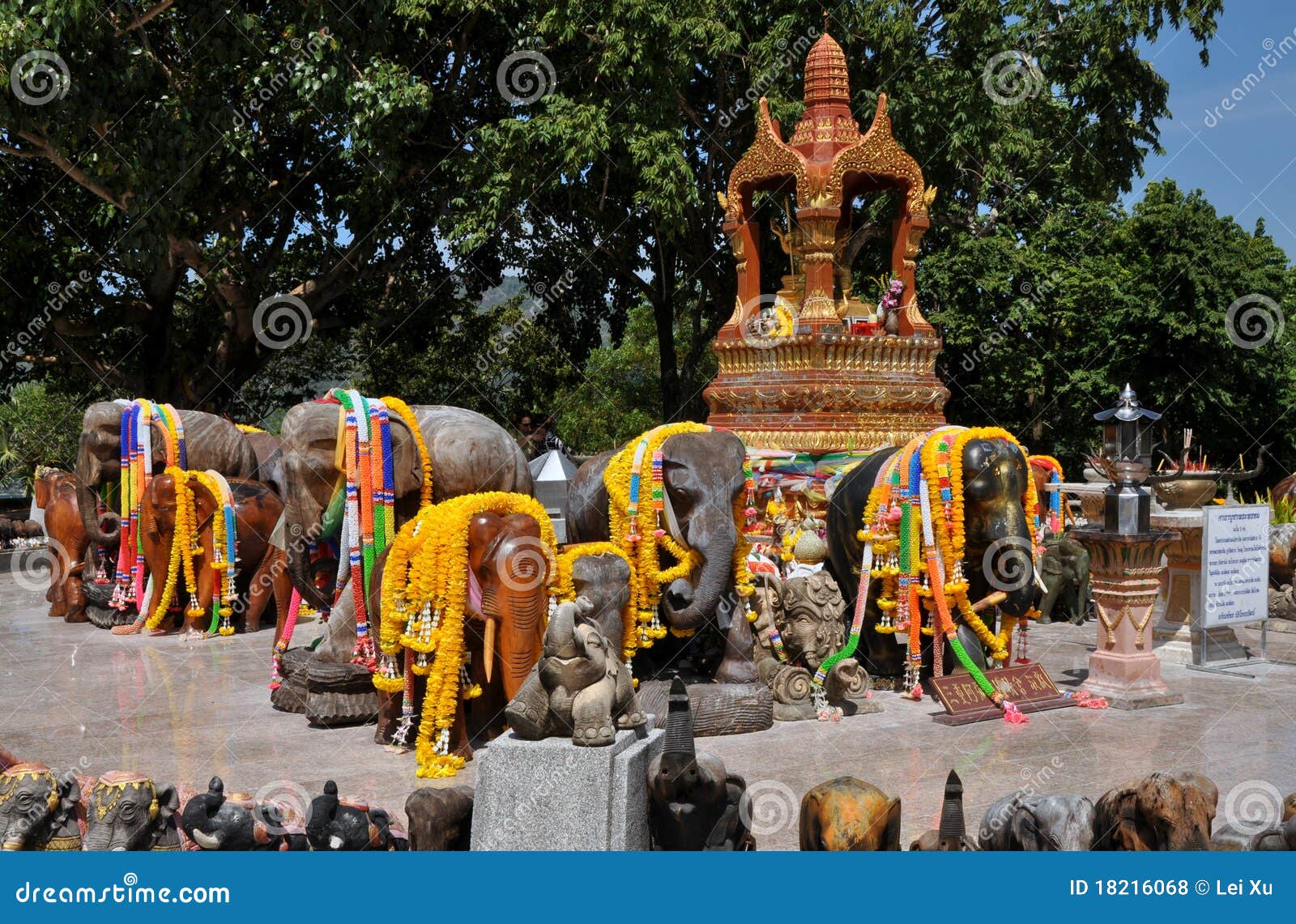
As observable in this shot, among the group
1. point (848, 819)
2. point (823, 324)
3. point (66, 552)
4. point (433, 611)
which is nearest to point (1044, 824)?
point (848, 819)

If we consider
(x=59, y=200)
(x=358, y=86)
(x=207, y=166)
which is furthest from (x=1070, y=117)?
(x=59, y=200)

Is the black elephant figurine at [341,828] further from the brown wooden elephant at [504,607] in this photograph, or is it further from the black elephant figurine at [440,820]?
the brown wooden elephant at [504,607]

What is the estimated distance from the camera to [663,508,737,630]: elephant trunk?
26.1 ft

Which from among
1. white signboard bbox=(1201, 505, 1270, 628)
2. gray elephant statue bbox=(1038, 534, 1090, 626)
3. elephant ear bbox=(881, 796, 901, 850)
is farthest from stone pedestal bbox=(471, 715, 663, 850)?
gray elephant statue bbox=(1038, 534, 1090, 626)

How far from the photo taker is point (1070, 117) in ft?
72.5

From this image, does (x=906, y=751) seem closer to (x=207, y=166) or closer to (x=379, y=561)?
(x=379, y=561)

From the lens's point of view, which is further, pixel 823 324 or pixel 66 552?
pixel 823 324

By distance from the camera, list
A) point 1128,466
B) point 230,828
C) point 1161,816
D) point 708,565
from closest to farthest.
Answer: point 1161,816
point 230,828
point 708,565
point 1128,466

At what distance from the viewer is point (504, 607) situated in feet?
22.4

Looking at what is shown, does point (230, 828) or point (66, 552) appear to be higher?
point (66, 552)

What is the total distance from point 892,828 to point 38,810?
3.08 meters

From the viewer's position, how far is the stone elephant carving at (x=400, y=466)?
8219 millimetres

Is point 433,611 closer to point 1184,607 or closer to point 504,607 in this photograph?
point 504,607

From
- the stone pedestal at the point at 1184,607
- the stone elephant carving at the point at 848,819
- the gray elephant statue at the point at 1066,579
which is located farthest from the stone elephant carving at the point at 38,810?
the gray elephant statue at the point at 1066,579
